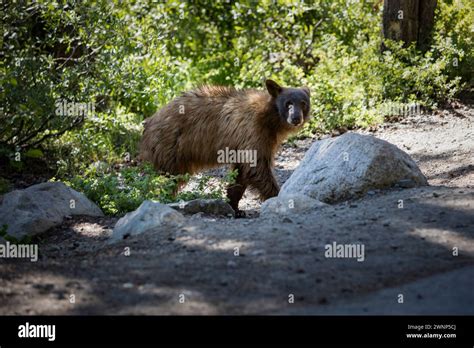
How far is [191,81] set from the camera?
14727mm

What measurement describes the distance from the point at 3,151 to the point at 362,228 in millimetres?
5549

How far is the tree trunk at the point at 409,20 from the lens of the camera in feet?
42.3

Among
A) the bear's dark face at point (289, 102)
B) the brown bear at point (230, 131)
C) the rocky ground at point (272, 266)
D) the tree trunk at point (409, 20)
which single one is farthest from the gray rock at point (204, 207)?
the tree trunk at point (409, 20)

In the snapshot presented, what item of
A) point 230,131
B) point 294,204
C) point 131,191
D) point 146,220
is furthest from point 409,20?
point 146,220

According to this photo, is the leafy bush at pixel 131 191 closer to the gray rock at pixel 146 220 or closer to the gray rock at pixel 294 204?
the gray rock at pixel 294 204

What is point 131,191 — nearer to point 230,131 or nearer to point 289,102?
point 230,131

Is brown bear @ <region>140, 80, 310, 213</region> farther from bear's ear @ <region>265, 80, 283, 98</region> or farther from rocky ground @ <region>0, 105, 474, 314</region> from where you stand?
rocky ground @ <region>0, 105, 474, 314</region>

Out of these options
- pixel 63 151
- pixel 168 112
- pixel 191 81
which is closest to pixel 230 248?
pixel 168 112

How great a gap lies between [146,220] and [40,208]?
1.79 m

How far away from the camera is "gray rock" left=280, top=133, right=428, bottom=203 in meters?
7.96

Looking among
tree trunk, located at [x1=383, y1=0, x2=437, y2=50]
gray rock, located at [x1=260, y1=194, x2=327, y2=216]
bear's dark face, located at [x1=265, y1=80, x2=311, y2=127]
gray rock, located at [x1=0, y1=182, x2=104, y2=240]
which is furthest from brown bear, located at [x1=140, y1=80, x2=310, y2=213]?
tree trunk, located at [x1=383, y1=0, x2=437, y2=50]

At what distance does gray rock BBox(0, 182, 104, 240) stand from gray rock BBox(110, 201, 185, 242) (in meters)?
1.21

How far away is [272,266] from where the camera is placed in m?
5.72

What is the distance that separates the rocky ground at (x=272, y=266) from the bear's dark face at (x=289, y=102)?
2362mm
